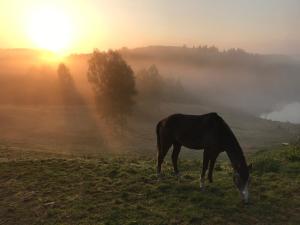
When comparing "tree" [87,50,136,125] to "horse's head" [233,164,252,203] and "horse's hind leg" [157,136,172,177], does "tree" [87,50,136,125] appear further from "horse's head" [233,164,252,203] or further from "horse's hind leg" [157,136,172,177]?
"horse's head" [233,164,252,203]

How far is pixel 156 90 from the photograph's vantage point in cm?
11206

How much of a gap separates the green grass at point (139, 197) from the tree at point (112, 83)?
2041 inches

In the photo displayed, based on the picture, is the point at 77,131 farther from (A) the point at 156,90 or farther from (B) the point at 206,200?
(B) the point at 206,200

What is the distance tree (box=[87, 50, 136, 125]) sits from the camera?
70688mm

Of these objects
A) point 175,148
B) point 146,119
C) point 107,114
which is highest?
point 175,148

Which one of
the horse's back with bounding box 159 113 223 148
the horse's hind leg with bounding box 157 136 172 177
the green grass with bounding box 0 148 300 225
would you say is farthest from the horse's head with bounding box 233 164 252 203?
the horse's hind leg with bounding box 157 136 172 177

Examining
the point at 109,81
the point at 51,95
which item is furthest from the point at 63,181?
the point at 51,95

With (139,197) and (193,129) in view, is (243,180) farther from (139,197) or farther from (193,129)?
(139,197)

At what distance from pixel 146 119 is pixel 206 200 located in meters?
91.2

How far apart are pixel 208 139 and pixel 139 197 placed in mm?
3814

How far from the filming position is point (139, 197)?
46.5 ft

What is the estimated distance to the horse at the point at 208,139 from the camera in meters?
14.0

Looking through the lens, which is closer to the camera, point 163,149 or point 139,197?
point 139,197

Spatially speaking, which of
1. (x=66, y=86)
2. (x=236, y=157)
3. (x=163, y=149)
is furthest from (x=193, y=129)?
(x=66, y=86)
